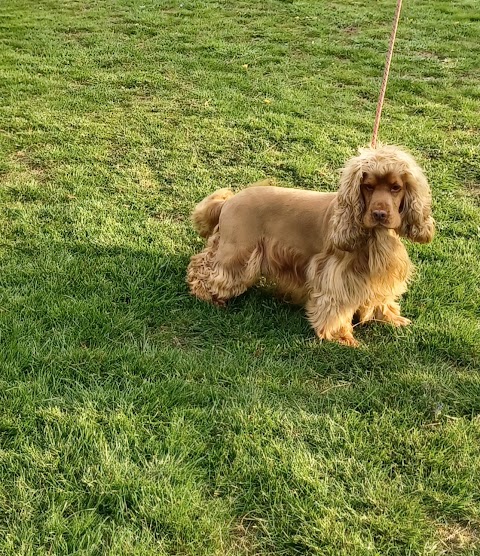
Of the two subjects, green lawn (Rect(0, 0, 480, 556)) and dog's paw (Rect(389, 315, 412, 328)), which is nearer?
green lawn (Rect(0, 0, 480, 556))

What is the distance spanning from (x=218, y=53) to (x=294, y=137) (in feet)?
12.4

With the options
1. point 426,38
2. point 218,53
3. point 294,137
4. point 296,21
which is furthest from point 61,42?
point 426,38

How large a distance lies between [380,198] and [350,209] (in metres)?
0.20

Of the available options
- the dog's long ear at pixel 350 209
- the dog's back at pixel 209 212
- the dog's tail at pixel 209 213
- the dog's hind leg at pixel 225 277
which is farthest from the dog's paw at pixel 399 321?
the dog's tail at pixel 209 213

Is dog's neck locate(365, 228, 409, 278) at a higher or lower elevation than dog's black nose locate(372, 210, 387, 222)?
lower

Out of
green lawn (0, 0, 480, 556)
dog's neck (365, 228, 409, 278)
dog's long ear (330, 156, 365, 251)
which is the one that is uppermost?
dog's long ear (330, 156, 365, 251)

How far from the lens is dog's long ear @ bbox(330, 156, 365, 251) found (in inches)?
144

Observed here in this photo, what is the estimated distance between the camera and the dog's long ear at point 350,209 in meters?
3.65

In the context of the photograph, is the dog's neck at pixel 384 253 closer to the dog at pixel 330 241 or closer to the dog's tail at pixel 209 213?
the dog at pixel 330 241

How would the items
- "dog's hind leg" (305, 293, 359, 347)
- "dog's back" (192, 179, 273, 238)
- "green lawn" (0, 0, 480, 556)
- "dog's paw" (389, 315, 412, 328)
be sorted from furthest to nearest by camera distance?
1. "dog's back" (192, 179, 273, 238)
2. "dog's paw" (389, 315, 412, 328)
3. "dog's hind leg" (305, 293, 359, 347)
4. "green lawn" (0, 0, 480, 556)

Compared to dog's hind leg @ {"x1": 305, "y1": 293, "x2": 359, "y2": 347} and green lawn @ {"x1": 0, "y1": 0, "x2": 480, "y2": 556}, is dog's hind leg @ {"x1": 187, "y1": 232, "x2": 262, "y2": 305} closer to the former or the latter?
green lawn @ {"x1": 0, "y1": 0, "x2": 480, "y2": 556}

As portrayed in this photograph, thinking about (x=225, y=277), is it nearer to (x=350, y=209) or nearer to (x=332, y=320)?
(x=332, y=320)

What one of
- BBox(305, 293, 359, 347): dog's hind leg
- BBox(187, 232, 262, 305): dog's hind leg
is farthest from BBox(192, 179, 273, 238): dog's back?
BBox(305, 293, 359, 347): dog's hind leg

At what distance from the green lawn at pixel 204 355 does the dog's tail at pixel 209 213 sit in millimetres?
305
